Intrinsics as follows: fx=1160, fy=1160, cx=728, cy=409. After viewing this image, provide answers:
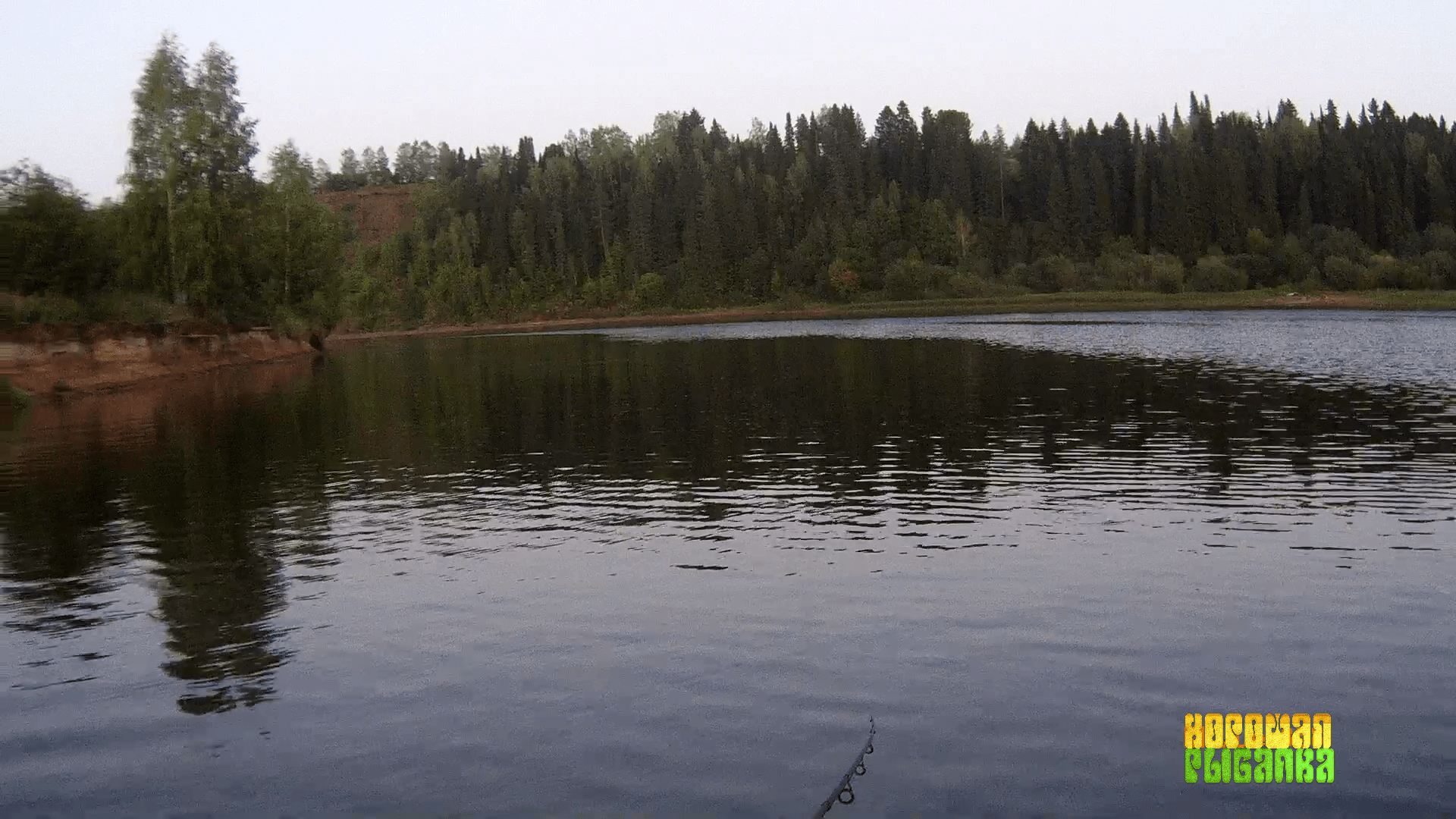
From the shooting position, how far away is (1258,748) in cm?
1183

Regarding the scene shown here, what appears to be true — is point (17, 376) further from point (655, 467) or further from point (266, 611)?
point (266, 611)

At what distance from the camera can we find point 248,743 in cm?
1248

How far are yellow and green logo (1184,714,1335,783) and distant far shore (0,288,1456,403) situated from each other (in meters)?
58.5

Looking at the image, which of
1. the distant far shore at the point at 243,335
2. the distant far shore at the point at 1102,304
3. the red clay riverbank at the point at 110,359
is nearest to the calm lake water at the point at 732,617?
the red clay riverbank at the point at 110,359

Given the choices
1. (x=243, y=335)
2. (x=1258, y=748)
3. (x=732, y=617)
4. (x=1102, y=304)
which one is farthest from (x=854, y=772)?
(x=1102, y=304)

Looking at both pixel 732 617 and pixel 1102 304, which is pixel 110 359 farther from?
pixel 1102 304

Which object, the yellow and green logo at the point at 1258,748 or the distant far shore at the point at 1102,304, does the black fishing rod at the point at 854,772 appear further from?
the distant far shore at the point at 1102,304

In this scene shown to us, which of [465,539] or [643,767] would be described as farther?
[465,539]

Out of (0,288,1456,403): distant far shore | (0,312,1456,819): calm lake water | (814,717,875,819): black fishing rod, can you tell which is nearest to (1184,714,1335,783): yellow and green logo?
(0,312,1456,819): calm lake water

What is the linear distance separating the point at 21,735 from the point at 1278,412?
3794cm

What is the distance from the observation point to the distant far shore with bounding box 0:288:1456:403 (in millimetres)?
59844

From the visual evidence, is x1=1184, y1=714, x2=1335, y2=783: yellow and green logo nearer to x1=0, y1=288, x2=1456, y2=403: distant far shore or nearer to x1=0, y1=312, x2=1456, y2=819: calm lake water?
x1=0, y1=312, x2=1456, y2=819: calm lake water

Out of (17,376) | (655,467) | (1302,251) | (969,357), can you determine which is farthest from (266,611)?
(1302,251)

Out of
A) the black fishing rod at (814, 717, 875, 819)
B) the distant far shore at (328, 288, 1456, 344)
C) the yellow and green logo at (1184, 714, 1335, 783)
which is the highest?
the distant far shore at (328, 288, 1456, 344)
